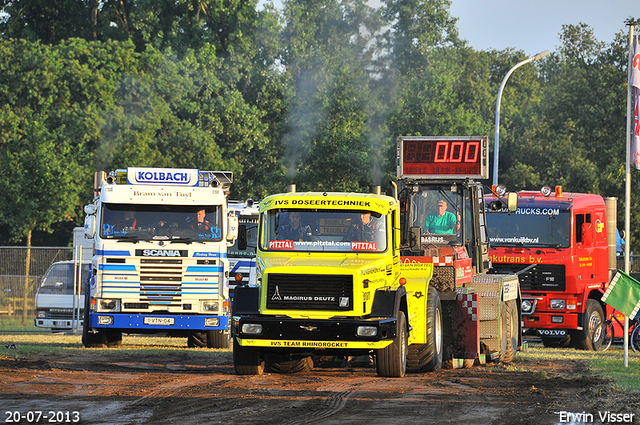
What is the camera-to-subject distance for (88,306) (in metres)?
19.9

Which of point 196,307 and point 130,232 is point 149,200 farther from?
point 196,307

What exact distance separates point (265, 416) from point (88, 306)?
9561 millimetres

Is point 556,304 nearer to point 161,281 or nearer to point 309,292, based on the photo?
point 161,281

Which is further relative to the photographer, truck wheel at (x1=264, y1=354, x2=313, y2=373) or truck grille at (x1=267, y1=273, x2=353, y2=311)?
truck wheel at (x1=264, y1=354, x2=313, y2=373)

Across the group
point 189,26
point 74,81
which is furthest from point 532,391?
point 189,26

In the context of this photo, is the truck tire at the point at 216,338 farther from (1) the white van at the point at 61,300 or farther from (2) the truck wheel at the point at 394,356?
(2) the truck wheel at the point at 394,356

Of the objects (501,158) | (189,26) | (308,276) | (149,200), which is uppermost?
(189,26)

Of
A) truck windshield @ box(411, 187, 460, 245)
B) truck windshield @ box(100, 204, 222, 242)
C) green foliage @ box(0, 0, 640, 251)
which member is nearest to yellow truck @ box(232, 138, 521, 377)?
truck windshield @ box(411, 187, 460, 245)

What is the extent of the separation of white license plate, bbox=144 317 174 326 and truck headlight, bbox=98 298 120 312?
594 millimetres

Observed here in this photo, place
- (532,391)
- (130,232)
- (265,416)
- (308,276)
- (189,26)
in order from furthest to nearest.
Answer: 1. (189,26)
2. (130,232)
3. (308,276)
4. (532,391)
5. (265,416)

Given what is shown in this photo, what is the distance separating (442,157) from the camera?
19.1 metres

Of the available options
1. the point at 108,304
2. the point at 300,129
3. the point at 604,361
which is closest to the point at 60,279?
the point at 108,304

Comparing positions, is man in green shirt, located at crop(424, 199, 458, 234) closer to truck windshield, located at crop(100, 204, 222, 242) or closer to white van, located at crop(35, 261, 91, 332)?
truck windshield, located at crop(100, 204, 222, 242)

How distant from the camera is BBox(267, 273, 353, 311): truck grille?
48.0 feet
